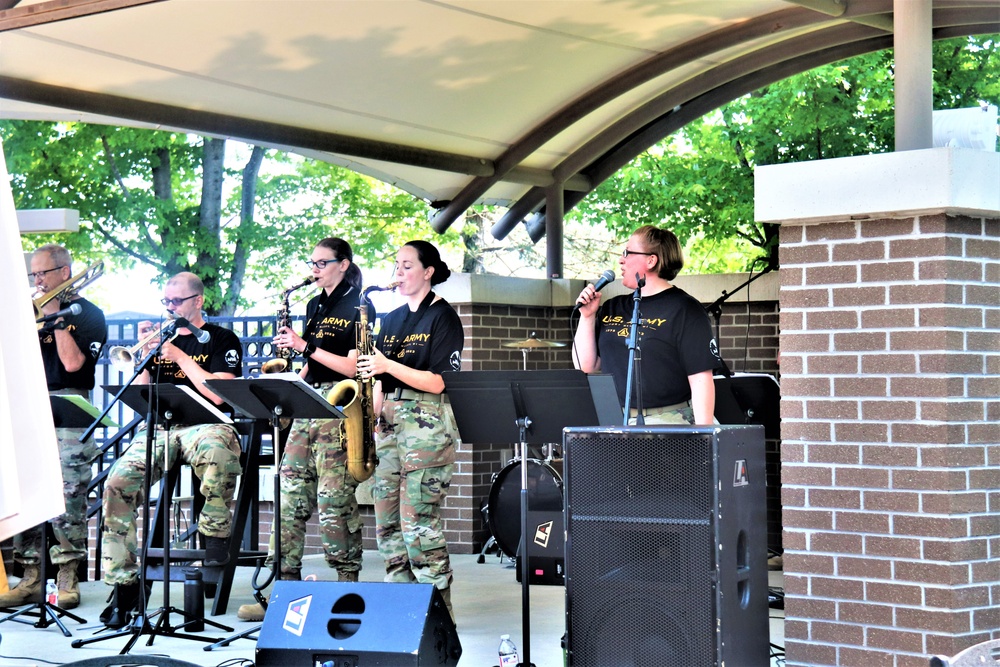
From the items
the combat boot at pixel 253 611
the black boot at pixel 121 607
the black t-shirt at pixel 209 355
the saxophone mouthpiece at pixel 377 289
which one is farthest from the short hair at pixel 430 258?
the black boot at pixel 121 607

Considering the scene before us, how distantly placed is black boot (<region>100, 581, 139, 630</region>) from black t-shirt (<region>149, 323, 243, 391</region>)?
4.19 ft

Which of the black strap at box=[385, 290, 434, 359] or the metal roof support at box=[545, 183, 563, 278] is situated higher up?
the metal roof support at box=[545, 183, 563, 278]

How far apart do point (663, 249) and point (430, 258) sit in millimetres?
1427

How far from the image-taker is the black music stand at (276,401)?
5992mm

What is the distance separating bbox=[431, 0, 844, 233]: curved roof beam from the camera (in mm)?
8117

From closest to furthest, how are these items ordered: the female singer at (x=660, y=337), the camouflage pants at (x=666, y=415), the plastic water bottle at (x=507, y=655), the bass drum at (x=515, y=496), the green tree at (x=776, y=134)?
the plastic water bottle at (x=507, y=655)
the female singer at (x=660, y=337)
the camouflage pants at (x=666, y=415)
the bass drum at (x=515, y=496)
the green tree at (x=776, y=134)

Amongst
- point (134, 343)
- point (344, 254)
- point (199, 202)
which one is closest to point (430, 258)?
point (344, 254)

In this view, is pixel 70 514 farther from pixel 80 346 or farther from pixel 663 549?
pixel 663 549

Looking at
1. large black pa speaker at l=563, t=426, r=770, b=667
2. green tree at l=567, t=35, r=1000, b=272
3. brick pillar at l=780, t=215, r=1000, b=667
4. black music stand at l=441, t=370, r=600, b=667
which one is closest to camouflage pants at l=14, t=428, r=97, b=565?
black music stand at l=441, t=370, r=600, b=667

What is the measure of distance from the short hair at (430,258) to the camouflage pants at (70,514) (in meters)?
2.84

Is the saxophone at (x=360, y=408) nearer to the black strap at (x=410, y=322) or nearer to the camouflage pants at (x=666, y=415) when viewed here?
the black strap at (x=410, y=322)

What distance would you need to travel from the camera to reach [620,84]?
9.15 meters

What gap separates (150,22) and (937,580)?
16.9 ft

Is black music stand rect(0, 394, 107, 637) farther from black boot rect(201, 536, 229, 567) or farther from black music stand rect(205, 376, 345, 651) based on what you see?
black music stand rect(205, 376, 345, 651)
